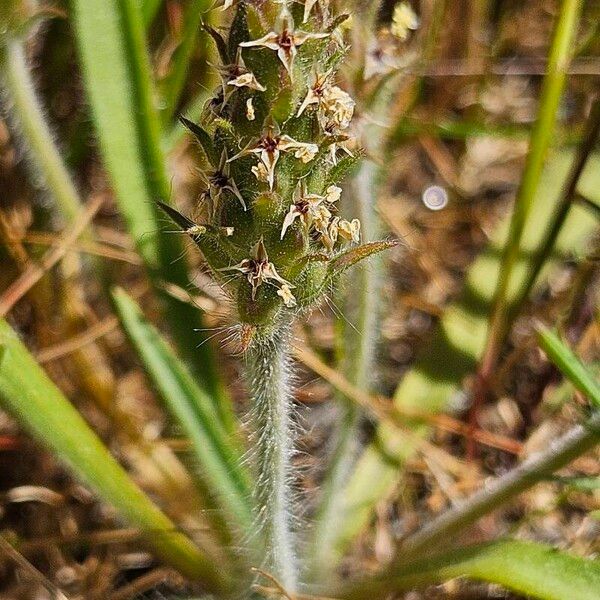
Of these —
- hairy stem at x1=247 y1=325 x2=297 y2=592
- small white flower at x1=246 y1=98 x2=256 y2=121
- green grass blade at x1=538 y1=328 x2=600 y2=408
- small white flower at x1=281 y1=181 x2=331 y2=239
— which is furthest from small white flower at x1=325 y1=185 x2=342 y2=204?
green grass blade at x1=538 y1=328 x2=600 y2=408

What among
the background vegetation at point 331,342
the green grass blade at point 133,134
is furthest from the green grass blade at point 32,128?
the green grass blade at point 133,134

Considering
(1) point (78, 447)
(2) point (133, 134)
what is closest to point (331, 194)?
(1) point (78, 447)

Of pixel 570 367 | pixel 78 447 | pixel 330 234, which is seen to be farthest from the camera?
pixel 78 447

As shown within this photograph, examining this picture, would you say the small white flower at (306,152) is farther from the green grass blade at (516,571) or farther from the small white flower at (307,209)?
the green grass blade at (516,571)

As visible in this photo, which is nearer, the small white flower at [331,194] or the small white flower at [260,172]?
the small white flower at [260,172]

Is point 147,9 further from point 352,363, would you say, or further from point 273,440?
point 273,440

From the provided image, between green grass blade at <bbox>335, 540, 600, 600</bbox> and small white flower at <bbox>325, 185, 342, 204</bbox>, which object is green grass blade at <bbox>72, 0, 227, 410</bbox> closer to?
green grass blade at <bbox>335, 540, 600, 600</bbox>
